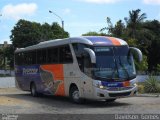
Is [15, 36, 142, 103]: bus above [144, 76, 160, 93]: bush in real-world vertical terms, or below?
above

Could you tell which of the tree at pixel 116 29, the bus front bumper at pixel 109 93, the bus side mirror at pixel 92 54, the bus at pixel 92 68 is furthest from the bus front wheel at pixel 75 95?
the tree at pixel 116 29

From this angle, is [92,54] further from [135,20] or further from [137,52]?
[135,20]

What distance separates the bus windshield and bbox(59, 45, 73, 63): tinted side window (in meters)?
1.97

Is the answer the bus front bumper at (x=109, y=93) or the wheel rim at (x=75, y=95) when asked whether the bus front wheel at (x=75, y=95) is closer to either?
the wheel rim at (x=75, y=95)

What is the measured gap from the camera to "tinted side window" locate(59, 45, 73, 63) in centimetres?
2134

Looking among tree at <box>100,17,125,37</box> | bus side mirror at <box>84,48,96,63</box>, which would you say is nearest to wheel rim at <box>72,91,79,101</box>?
bus side mirror at <box>84,48,96,63</box>

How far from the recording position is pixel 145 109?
682 inches

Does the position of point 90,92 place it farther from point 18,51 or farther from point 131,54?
point 18,51

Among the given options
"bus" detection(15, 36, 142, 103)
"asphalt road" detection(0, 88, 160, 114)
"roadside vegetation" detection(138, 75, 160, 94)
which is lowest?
"asphalt road" detection(0, 88, 160, 114)

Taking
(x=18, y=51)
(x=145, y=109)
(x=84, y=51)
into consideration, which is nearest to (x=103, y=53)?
(x=84, y=51)

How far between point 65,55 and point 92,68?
2.82m

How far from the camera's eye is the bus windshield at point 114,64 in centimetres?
1936

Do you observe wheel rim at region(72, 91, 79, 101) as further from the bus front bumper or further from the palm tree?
the palm tree

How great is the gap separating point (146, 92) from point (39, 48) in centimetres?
760
